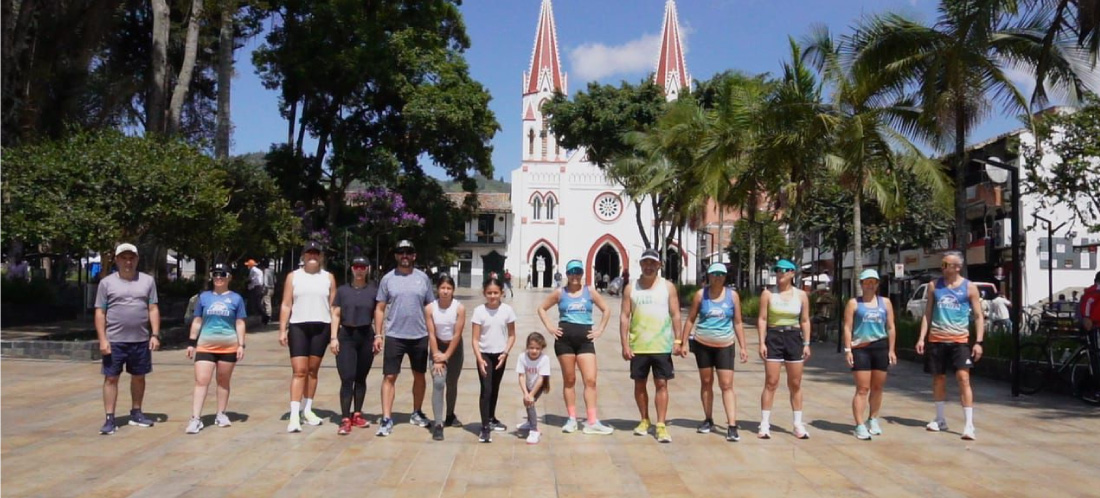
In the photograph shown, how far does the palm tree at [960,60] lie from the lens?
1368 cm

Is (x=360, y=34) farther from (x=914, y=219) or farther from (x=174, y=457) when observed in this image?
(x=174, y=457)

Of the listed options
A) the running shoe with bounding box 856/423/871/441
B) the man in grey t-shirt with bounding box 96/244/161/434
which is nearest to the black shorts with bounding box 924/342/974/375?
the running shoe with bounding box 856/423/871/441

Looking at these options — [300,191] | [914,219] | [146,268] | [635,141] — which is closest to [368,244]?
[300,191]

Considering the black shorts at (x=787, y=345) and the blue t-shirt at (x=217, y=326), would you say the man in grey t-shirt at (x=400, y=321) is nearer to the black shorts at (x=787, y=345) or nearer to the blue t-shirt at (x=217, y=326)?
the blue t-shirt at (x=217, y=326)

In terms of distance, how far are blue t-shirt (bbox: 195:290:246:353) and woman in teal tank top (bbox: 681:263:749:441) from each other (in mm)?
3984

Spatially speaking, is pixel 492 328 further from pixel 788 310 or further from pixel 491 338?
pixel 788 310

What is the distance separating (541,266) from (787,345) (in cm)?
5862

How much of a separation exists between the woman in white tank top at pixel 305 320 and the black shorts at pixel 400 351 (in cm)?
54

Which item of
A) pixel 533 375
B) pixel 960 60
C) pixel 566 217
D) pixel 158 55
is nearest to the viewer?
pixel 533 375

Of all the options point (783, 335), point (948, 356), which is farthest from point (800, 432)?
point (948, 356)

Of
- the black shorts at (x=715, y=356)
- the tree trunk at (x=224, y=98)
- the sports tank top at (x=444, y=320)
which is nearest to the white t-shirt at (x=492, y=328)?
the sports tank top at (x=444, y=320)

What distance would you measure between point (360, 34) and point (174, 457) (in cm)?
2270

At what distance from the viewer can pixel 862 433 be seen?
825 centimetres

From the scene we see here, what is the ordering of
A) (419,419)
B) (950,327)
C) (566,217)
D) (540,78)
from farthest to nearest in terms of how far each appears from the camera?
(540,78), (566,217), (419,419), (950,327)
